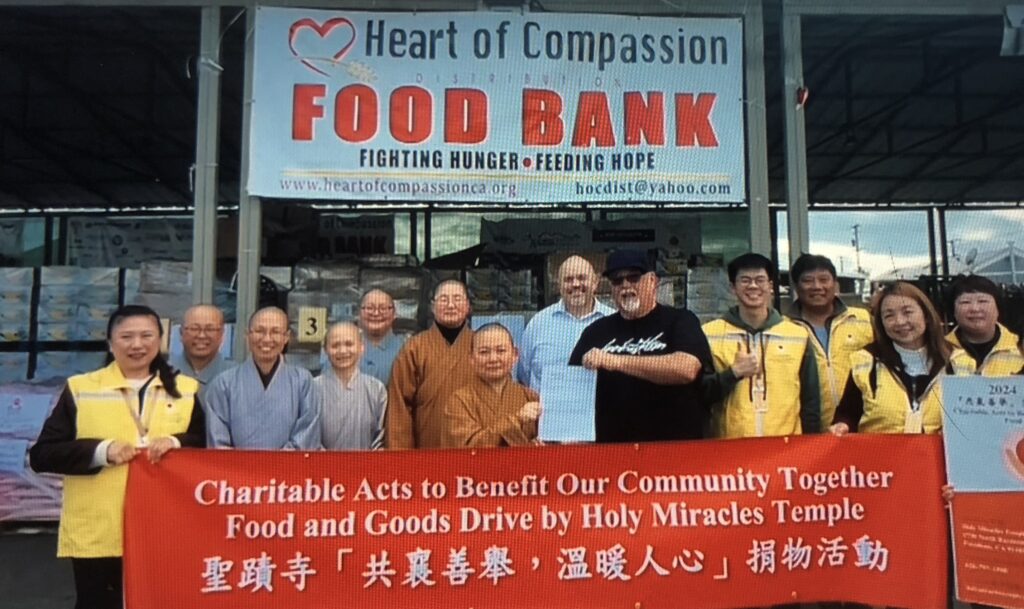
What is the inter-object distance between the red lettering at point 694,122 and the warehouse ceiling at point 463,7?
58cm

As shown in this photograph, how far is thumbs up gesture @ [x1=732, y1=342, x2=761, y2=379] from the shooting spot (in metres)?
3.08

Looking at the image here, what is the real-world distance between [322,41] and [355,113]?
442 mm

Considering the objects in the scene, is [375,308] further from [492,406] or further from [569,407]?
[569,407]

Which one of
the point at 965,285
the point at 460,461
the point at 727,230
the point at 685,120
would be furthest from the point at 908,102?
the point at 460,461

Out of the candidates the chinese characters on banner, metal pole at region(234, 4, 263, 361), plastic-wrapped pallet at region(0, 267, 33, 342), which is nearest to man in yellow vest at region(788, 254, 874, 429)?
the chinese characters on banner

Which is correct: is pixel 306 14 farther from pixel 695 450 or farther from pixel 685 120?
pixel 695 450

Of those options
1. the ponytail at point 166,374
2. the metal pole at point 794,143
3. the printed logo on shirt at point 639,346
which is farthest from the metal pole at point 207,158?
the metal pole at point 794,143

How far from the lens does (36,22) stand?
18.0 ft

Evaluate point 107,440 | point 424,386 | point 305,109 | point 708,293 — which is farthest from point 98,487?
point 708,293

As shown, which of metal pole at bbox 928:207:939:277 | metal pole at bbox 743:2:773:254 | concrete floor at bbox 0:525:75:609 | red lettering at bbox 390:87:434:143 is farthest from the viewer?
metal pole at bbox 928:207:939:277

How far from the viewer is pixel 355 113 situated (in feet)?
13.9

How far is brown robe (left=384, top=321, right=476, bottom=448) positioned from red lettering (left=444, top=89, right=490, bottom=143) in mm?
1376

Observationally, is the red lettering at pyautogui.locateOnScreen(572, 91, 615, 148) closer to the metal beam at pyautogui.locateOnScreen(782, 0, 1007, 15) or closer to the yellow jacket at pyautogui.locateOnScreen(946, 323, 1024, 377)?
the metal beam at pyautogui.locateOnScreen(782, 0, 1007, 15)

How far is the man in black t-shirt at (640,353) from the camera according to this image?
306 cm
